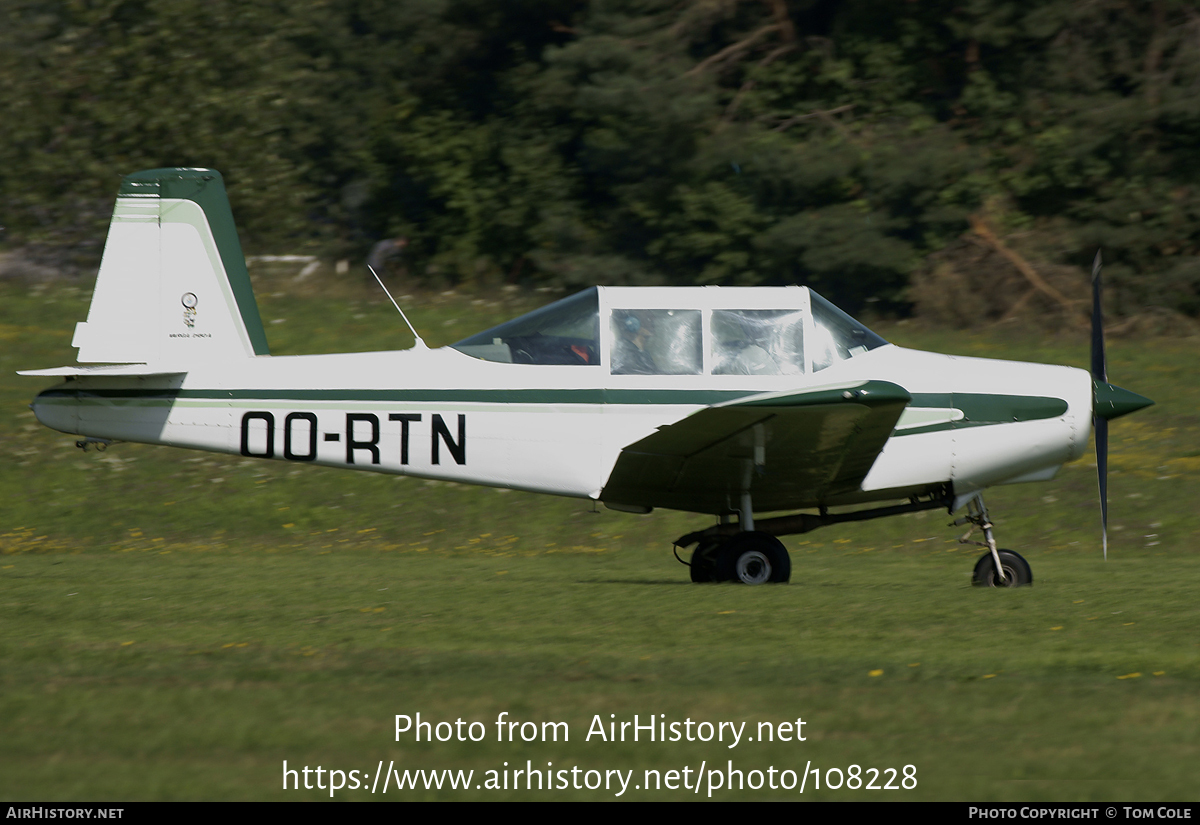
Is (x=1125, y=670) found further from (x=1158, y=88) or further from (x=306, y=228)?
(x=306, y=228)

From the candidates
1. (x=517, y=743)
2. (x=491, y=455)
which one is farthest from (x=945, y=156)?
(x=517, y=743)

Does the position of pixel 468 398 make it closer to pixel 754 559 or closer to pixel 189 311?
pixel 189 311

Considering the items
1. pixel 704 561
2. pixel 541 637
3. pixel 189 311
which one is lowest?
pixel 541 637

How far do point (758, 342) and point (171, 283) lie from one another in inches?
165

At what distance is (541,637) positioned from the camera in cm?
696

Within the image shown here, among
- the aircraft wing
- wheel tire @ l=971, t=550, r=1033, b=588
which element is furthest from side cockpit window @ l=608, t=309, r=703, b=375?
wheel tire @ l=971, t=550, r=1033, b=588

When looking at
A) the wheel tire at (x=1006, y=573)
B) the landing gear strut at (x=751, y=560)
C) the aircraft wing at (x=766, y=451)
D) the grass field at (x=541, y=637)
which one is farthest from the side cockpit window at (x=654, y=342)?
the wheel tire at (x=1006, y=573)

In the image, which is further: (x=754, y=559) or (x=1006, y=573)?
(x=1006, y=573)

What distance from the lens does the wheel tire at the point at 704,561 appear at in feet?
30.7

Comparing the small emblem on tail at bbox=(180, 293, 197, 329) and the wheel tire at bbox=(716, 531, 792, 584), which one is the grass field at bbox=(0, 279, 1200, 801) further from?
the small emblem on tail at bbox=(180, 293, 197, 329)

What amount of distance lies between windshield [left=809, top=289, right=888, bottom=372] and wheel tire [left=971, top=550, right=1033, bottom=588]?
178 centimetres

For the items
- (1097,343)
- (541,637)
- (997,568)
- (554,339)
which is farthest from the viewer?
(1097,343)

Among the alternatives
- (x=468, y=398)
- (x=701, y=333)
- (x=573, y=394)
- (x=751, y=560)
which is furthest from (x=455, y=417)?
(x=751, y=560)

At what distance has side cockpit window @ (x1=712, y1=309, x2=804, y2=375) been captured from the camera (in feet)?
28.7
